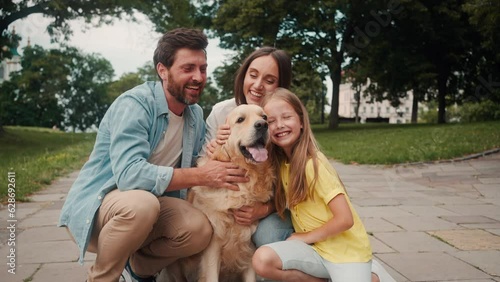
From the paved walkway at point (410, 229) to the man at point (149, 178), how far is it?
2.59ft

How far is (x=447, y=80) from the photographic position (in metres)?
28.0

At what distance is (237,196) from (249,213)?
15cm

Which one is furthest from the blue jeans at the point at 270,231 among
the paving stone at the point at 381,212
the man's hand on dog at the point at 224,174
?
the paving stone at the point at 381,212

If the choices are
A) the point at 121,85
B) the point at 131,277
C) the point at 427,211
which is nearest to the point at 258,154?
the point at 131,277

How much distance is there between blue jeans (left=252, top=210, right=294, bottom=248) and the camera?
3213 millimetres

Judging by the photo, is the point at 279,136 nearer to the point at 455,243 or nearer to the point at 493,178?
the point at 455,243

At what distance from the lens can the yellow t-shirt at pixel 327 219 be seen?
2877mm

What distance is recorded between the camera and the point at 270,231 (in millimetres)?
3217

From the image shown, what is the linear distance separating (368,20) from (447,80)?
6.81 m

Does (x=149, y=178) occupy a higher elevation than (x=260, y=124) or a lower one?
lower

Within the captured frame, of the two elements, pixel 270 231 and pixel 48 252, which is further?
pixel 48 252

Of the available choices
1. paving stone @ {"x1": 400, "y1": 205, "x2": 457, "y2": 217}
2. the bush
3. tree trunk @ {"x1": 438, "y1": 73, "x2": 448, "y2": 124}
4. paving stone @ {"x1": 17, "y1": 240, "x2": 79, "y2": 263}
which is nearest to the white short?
paving stone @ {"x1": 17, "y1": 240, "x2": 79, "y2": 263}

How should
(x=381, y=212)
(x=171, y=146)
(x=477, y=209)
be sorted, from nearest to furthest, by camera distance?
(x=171, y=146) → (x=381, y=212) → (x=477, y=209)

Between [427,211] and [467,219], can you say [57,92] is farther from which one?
[467,219]
